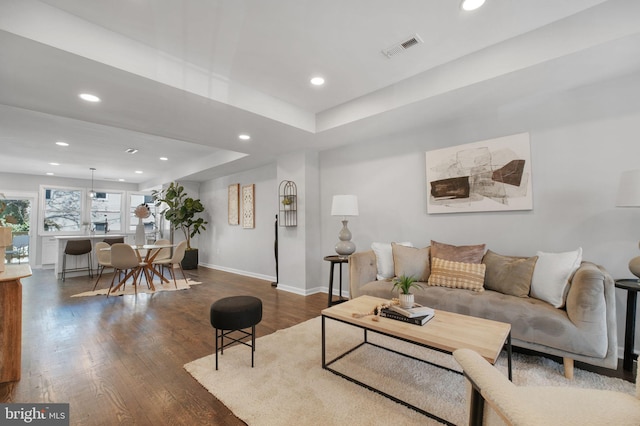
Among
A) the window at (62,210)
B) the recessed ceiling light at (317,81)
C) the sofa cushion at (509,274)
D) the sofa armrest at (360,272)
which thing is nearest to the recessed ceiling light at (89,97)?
the recessed ceiling light at (317,81)

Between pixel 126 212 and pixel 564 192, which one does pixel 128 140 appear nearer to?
pixel 126 212

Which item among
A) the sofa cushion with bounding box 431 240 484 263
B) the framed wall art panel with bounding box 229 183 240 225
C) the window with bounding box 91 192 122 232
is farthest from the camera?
the window with bounding box 91 192 122 232

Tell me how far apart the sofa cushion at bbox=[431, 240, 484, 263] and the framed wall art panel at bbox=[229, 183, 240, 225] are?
490cm

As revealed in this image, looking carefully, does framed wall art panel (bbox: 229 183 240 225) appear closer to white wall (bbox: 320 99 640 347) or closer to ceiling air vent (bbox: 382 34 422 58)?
white wall (bbox: 320 99 640 347)

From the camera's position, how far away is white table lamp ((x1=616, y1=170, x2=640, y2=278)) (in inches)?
81.3

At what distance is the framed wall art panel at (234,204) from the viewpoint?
6703mm

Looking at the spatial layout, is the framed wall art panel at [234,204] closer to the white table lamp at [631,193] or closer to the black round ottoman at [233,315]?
the black round ottoman at [233,315]

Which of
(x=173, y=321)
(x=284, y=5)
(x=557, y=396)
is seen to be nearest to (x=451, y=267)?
(x=557, y=396)

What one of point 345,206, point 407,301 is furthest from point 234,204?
point 407,301

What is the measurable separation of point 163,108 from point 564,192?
430 cm

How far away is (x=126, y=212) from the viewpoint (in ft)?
31.5

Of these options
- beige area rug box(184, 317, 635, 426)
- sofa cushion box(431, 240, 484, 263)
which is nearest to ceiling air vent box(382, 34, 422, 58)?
sofa cushion box(431, 240, 484, 263)

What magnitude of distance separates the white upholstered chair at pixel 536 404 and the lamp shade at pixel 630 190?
1758 mm
